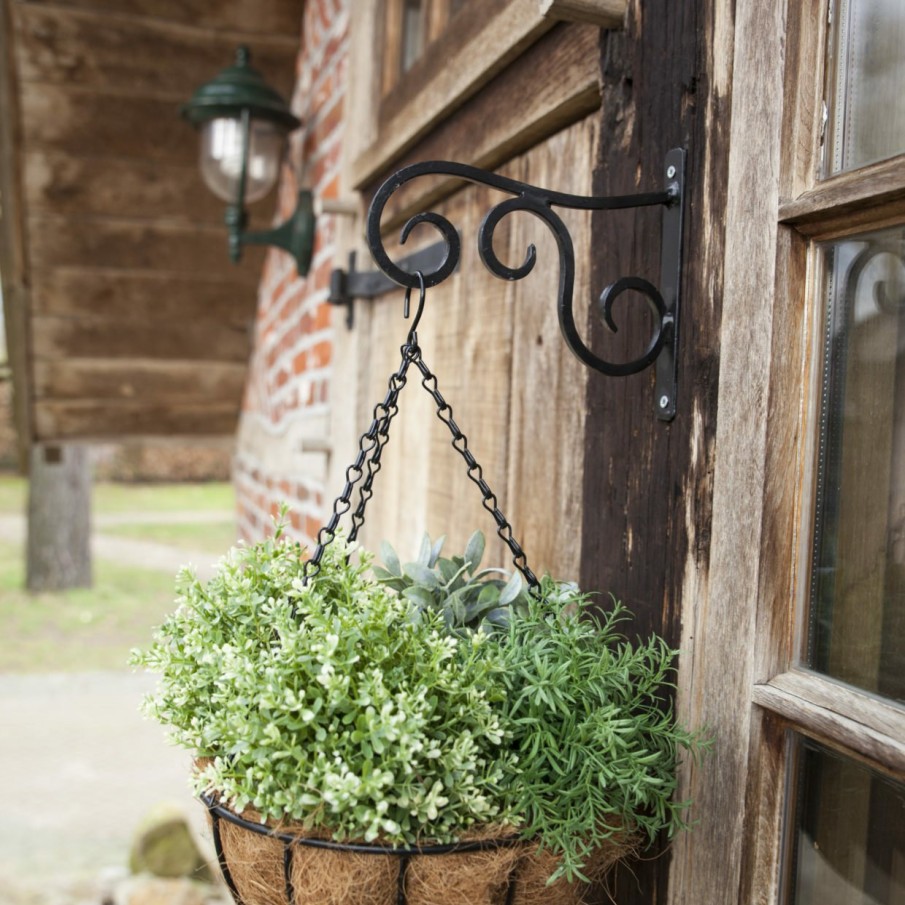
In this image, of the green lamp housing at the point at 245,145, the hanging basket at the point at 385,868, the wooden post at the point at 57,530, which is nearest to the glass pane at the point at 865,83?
the hanging basket at the point at 385,868

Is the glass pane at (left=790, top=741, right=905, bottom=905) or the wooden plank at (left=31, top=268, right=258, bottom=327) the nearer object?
the glass pane at (left=790, top=741, right=905, bottom=905)

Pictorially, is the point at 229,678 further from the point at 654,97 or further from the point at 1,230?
the point at 1,230

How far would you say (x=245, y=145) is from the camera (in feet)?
8.13

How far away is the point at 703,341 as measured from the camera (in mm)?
990

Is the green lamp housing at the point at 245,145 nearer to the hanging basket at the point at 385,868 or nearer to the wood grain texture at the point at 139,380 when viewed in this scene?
the wood grain texture at the point at 139,380

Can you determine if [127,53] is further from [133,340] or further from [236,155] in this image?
[133,340]

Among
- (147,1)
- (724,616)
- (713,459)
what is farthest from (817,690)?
(147,1)

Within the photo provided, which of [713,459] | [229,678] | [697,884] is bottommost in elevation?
[697,884]

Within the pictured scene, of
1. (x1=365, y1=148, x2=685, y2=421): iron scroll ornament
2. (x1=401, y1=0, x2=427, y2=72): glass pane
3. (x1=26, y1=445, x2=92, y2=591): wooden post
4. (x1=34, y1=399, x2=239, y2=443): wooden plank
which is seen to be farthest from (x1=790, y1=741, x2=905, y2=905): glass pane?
(x1=26, y1=445, x2=92, y2=591): wooden post

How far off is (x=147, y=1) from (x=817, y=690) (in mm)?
2541

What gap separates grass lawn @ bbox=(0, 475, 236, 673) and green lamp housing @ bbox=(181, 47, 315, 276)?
2160 millimetres

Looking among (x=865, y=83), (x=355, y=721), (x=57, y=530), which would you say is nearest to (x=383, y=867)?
(x=355, y=721)

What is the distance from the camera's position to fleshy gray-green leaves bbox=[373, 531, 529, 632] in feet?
3.25

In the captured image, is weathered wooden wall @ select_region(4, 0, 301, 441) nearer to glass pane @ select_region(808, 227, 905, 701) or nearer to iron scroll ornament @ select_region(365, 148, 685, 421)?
iron scroll ornament @ select_region(365, 148, 685, 421)
